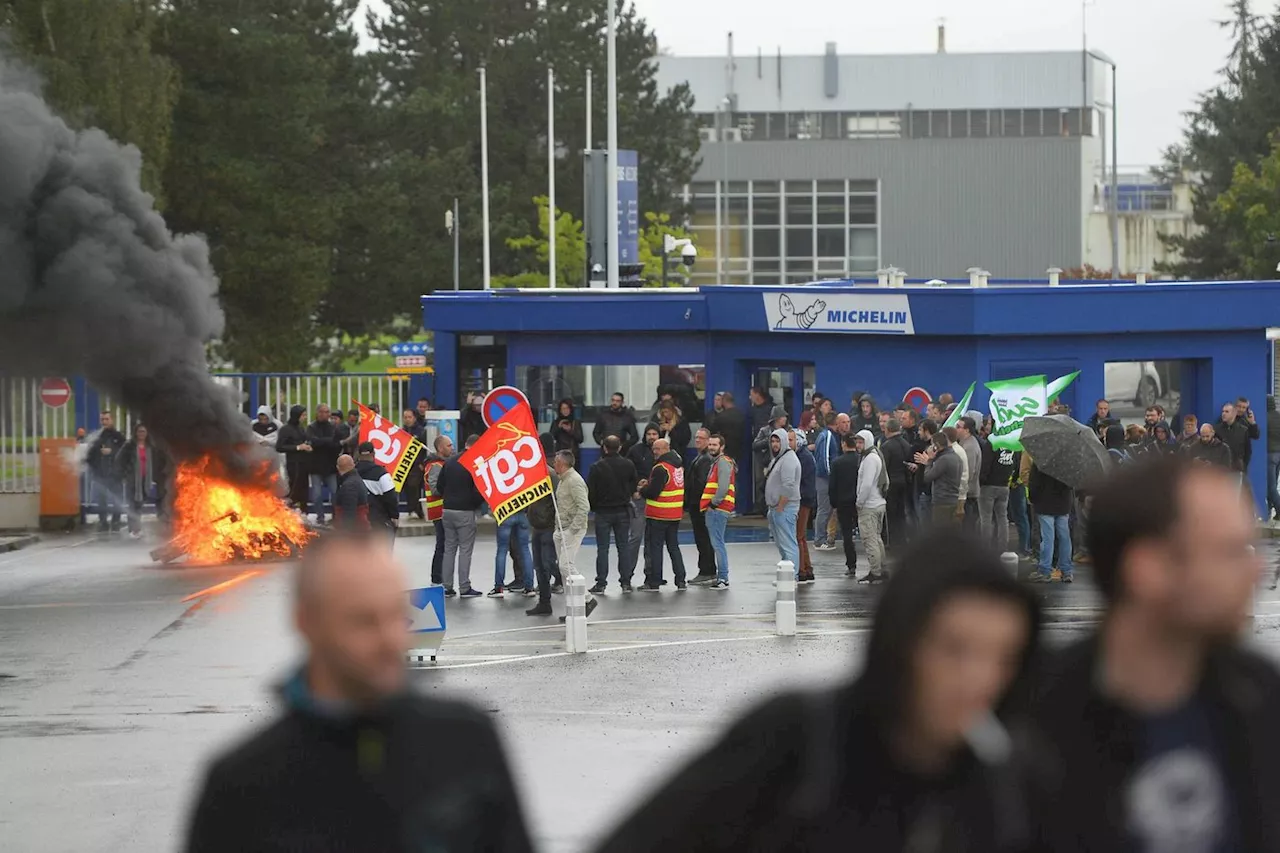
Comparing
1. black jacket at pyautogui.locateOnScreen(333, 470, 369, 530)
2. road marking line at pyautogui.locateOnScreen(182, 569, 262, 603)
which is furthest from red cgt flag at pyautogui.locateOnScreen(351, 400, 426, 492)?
black jacket at pyautogui.locateOnScreen(333, 470, 369, 530)

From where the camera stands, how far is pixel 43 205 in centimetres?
2592

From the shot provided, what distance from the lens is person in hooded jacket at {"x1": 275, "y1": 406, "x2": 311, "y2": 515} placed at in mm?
27766

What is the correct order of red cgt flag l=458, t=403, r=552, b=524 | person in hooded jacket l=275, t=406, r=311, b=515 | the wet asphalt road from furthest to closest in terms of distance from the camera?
person in hooded jacket l=275, t=406, r=311, b=515 < red cgt flag l=458, t=403, r=552, b=524 < the wet asphalt road

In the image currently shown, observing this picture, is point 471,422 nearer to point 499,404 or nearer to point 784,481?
point 499,404

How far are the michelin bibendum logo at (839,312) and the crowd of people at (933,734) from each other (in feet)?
79.5

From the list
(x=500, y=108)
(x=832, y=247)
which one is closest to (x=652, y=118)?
(x=500, y=108)

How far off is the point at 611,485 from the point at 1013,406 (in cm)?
436

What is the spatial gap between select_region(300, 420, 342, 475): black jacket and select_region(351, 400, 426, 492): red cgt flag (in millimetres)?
5030

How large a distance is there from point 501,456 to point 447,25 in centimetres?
5042

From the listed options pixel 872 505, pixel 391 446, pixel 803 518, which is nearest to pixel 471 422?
pixel 391 446

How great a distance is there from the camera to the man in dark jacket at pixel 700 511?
66.8 feet

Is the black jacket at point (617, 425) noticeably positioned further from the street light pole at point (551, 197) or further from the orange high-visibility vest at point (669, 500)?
the street light pole at point (551, 197)

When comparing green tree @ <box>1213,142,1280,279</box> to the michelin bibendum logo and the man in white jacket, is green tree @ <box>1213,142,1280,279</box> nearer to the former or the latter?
the michelin bibendum logo

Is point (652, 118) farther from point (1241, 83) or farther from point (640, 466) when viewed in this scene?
point (640, 466)
